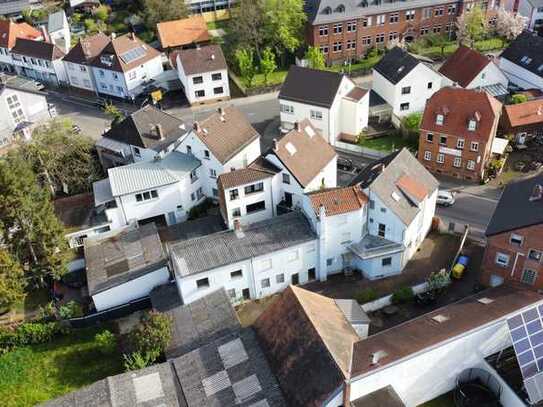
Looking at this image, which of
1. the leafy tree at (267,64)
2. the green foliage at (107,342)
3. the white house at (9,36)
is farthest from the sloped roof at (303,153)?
the white house at (9,36)

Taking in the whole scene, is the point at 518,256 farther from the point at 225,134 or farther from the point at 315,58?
the point at 315,58

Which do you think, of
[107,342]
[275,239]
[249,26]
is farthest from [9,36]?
[275,239]

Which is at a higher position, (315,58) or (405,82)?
(315,58)

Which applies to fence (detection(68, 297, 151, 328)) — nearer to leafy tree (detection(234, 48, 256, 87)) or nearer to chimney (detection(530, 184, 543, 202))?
chimney (detection(530, 184, 543, 202))

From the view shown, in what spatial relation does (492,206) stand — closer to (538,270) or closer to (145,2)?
(538,270)

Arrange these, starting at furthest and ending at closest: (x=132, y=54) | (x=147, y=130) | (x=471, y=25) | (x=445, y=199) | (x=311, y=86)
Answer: (x=471, y=25)
(x=132, y=54)
(x=311, y=86)
(x=147, y=130)
(x=445, y=199)

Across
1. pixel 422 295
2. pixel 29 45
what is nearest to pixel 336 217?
pixel 422 295

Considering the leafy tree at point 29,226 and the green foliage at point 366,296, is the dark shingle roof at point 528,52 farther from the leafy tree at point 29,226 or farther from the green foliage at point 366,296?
the leafy tree at point 29,226
